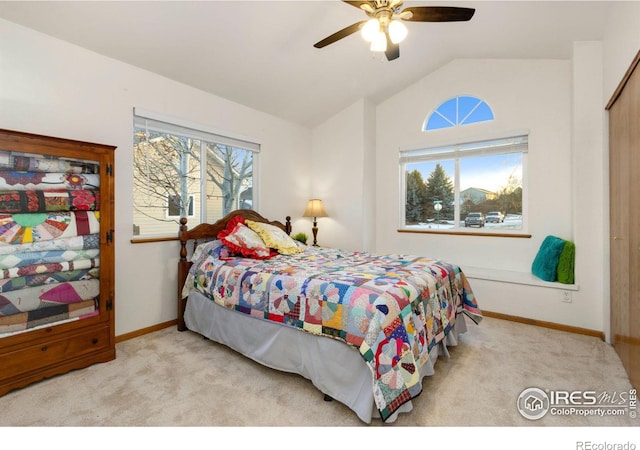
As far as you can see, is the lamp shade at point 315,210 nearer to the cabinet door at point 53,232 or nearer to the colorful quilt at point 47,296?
the cabinet door at point 53,232

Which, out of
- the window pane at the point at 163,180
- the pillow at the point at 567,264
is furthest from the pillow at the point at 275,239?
the pillow at the point at 567,264

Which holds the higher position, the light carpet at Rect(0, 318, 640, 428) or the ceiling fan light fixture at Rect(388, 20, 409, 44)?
the ceiling fan light fixture at Rect(388, 20, 409, 44)

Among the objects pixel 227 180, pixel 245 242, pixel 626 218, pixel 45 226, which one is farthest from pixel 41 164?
pixel 626 218

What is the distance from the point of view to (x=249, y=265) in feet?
8.53

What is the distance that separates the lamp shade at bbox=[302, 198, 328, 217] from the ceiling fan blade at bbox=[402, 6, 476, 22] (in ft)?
9.16

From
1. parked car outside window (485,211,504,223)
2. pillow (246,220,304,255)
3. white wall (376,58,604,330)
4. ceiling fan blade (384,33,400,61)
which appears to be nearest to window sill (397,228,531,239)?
white wall (376,58,604,330)

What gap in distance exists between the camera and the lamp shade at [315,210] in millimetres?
4465

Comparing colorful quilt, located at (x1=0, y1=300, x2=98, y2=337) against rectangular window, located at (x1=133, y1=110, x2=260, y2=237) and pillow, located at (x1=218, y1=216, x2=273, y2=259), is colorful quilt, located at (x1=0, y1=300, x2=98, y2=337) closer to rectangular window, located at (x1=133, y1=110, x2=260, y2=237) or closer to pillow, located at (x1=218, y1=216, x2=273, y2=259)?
rectangular window, located at (x1=133, y1=110, x2=260, y2=237)

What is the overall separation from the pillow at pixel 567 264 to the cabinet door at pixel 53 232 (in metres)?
4.12

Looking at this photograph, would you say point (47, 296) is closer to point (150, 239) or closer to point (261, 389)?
point (150, 239)

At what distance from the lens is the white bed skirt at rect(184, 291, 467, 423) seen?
1723 millimetres

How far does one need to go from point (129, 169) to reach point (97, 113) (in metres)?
0.50

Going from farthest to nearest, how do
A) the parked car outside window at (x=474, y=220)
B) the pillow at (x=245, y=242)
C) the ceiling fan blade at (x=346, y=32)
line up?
1. the parked car outside window at (x=474, y=220)
2. the pillow at (x=245, y=242)
3. the ceiling fan blade at (x=346, y=32)

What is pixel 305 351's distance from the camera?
2.02 metres
